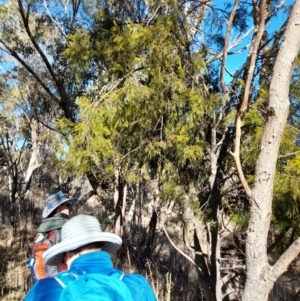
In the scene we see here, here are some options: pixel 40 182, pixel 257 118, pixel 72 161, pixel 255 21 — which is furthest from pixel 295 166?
pixel 40 182

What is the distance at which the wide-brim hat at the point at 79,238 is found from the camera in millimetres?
1634

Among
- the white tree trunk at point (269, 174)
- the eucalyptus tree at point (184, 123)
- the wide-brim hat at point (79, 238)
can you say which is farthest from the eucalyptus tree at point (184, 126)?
the wide-brim hat at point (79, 238)

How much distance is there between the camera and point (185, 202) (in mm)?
3764

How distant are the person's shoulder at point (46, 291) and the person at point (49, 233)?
1.56 meters

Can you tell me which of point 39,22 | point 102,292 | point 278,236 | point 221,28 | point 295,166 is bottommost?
point 278,236

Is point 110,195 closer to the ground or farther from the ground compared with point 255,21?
closer to the ground

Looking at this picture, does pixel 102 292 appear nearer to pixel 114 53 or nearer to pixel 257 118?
pixel 257 118

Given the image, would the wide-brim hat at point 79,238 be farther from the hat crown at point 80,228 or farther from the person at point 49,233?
the person at point 49,233

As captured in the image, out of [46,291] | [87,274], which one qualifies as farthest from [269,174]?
[46,291]

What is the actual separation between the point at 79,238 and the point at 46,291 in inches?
11.2

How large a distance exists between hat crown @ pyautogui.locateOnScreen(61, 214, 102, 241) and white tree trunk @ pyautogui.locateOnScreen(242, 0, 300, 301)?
117 centimetres

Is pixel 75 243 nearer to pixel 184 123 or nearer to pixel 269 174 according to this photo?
pixel 269 174

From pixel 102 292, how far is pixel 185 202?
241 centimetres

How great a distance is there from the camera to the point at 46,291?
1.39 m
